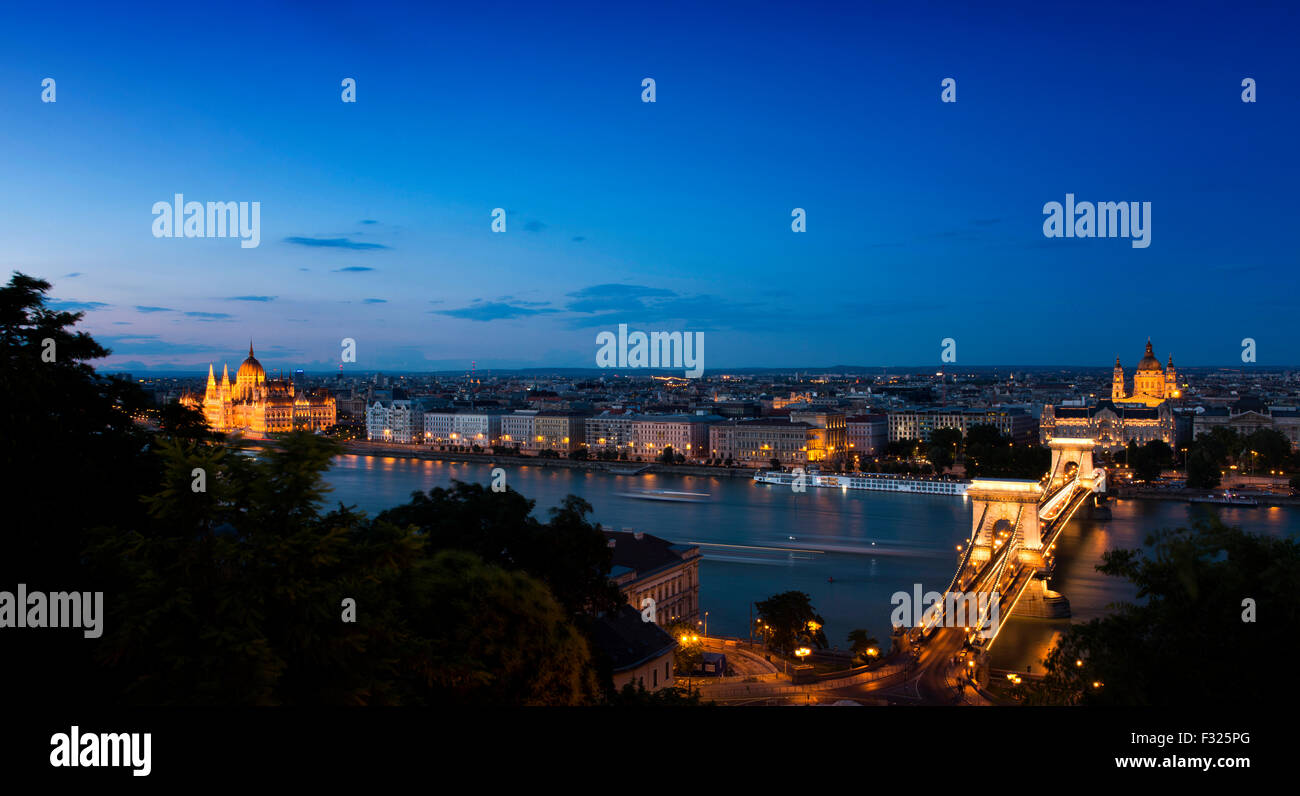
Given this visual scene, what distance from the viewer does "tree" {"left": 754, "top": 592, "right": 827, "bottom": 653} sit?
9.11 meters

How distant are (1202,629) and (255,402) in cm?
4703

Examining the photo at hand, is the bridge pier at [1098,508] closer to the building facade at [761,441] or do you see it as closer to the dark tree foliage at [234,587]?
the building facade at [761,441]

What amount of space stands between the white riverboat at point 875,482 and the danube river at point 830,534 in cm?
73

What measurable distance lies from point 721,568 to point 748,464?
19121mm

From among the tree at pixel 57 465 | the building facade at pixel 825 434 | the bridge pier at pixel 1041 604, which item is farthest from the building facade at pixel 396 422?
the tree at pixel 57 465

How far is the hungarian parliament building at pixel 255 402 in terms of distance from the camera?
44.8m

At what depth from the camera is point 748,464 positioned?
1298 inches

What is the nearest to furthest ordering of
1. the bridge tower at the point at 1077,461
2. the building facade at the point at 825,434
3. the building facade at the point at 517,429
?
the bridge tower at the point at 1077,461
the building facade at the point at 825,434
the building facade at the point at 517,429

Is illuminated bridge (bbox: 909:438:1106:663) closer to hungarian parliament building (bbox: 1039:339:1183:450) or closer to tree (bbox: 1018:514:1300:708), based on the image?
tree (bbox: 1018:514:1300:708)

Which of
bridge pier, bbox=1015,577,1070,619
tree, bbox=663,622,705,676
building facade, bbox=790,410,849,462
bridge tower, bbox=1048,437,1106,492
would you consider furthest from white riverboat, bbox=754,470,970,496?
tree, bbox=663,622,705,676

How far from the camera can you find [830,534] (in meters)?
17.2

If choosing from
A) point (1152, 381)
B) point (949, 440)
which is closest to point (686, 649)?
point (949, 440)

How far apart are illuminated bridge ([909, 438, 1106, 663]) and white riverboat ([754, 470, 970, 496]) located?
7.88 m
